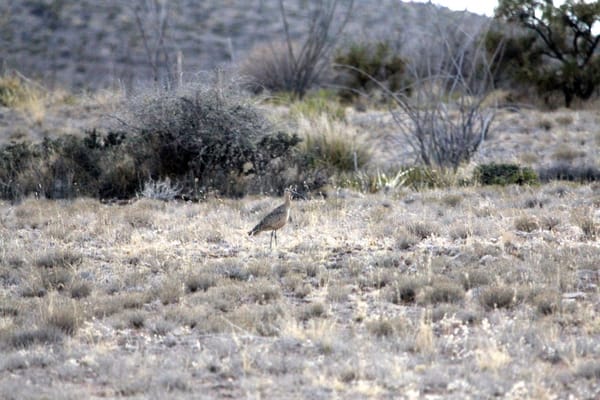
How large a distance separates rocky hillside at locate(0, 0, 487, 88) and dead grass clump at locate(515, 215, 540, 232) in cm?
2505

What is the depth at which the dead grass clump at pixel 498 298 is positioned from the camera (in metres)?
7.60

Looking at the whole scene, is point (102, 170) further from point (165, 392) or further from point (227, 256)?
point (165, 392)

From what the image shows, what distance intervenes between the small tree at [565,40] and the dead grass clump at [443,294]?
21.1 m

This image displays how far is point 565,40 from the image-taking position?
28984mm

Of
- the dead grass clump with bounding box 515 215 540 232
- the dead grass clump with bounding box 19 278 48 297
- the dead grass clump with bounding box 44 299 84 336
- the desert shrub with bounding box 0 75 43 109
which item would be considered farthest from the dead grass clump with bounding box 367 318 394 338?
the desert shrub with bounding box 0 75 43 109

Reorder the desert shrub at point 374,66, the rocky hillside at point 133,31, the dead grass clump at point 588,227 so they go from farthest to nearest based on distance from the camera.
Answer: the rocky hillside at point 133,31
the desert shrub at point 374,66
the dead grass clump at point 588,227

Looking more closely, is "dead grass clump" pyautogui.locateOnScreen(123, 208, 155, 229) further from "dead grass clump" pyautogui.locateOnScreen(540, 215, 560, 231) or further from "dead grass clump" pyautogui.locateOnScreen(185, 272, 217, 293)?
"dead grass clump" pyautogui.locateOnScreen(540, 215, 560, 231)

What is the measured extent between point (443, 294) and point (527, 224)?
325 centimetres

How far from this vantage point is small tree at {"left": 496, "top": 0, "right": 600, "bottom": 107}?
91.5 feet

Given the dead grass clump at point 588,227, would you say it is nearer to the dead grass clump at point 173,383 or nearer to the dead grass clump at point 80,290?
the dead grass clump at point 80,290

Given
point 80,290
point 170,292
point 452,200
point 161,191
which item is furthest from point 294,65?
point 170,292

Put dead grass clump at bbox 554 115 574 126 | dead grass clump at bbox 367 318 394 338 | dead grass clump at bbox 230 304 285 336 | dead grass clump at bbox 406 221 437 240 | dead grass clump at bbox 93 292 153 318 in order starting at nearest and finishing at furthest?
dead grass clump at bbox 367 318 394 338
dead grass clump at bbox 230 304 285 336
dead grass clump at bbox 93 292 153 318
dead grass clump at bbox 406 221 437 240
dead grass clump at bbox 554 115 574 126

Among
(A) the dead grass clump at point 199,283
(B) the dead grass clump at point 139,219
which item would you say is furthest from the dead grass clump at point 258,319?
(B) the dead grass clump at point 139,219

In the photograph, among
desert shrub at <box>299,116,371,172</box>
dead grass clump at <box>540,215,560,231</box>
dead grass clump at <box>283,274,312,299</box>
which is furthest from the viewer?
desert shrub at <box>299,116,371,172</box>
